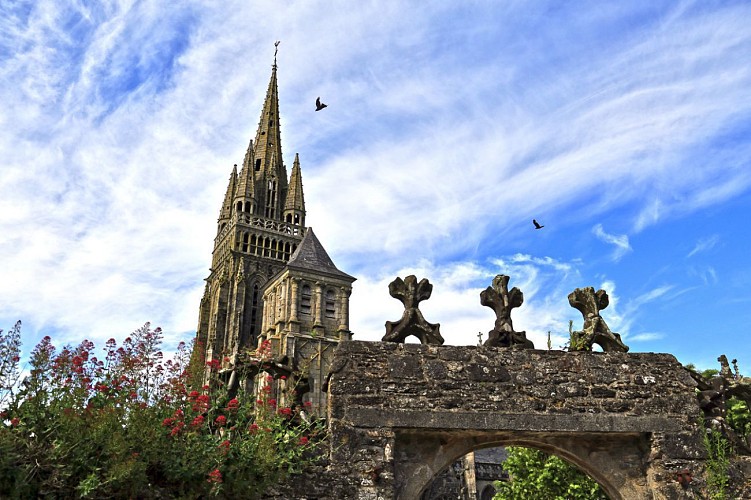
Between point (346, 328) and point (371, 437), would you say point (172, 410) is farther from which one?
point (346, 328)

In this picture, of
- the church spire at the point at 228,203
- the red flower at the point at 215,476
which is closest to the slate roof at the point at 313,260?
the church spire at the point at 228,203

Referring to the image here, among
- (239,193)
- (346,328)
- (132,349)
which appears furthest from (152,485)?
(239,193)

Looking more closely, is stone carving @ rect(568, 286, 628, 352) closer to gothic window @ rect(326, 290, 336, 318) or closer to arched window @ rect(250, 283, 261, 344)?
gothic window @ rect(326, 290, 336, 318)

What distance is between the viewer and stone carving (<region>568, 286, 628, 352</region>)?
267 inches

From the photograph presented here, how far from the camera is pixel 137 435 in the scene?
4699mm

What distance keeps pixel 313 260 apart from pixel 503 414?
143 feet

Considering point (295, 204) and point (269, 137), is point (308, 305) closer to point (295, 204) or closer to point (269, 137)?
point (295, 204)

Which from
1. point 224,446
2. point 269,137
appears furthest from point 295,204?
point 224,446

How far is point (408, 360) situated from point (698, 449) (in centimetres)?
290

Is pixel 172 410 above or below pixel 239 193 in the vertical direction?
below

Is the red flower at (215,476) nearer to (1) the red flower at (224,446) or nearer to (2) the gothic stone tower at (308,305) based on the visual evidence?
(1) the red flower at (224,446)

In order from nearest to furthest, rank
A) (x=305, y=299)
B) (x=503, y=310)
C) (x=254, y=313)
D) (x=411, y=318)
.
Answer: (x=411, y=318)
(x=503, y=310)
(x=305, y=299)
(x=254, y=313)

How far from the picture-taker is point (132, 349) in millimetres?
5320

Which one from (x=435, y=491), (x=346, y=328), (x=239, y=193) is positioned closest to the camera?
(x=435, y=491)
